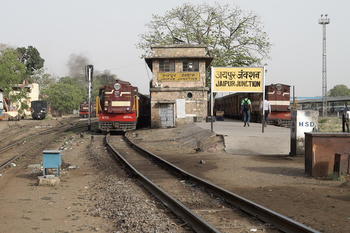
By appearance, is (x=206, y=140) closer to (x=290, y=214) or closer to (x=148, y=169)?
(x=148, y=169)

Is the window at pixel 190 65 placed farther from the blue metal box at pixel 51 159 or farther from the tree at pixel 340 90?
the tree at pixel 340 90

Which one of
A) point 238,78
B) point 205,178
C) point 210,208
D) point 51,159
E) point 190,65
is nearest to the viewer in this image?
point 210,208

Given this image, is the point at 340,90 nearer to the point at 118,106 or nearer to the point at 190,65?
the point at 190,65

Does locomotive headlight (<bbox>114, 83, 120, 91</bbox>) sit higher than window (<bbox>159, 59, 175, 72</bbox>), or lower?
lower

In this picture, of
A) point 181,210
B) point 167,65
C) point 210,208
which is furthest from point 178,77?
point 181,210

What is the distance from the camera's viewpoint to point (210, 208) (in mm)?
6781

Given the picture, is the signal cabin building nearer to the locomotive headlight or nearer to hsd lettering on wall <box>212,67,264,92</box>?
the locomotive headlight

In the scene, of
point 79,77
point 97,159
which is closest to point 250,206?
point 97,159

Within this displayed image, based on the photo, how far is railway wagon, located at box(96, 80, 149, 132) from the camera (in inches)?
1021

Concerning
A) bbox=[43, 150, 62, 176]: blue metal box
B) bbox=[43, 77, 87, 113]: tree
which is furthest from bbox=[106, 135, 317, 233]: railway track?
bbox=[43, 77, 87, 113]: tree

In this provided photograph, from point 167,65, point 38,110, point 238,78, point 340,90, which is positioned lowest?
point 38,110

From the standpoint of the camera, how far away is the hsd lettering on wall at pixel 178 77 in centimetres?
3212

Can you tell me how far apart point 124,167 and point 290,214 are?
686cm

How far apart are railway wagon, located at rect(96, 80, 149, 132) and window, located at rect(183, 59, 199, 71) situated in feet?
23.3
